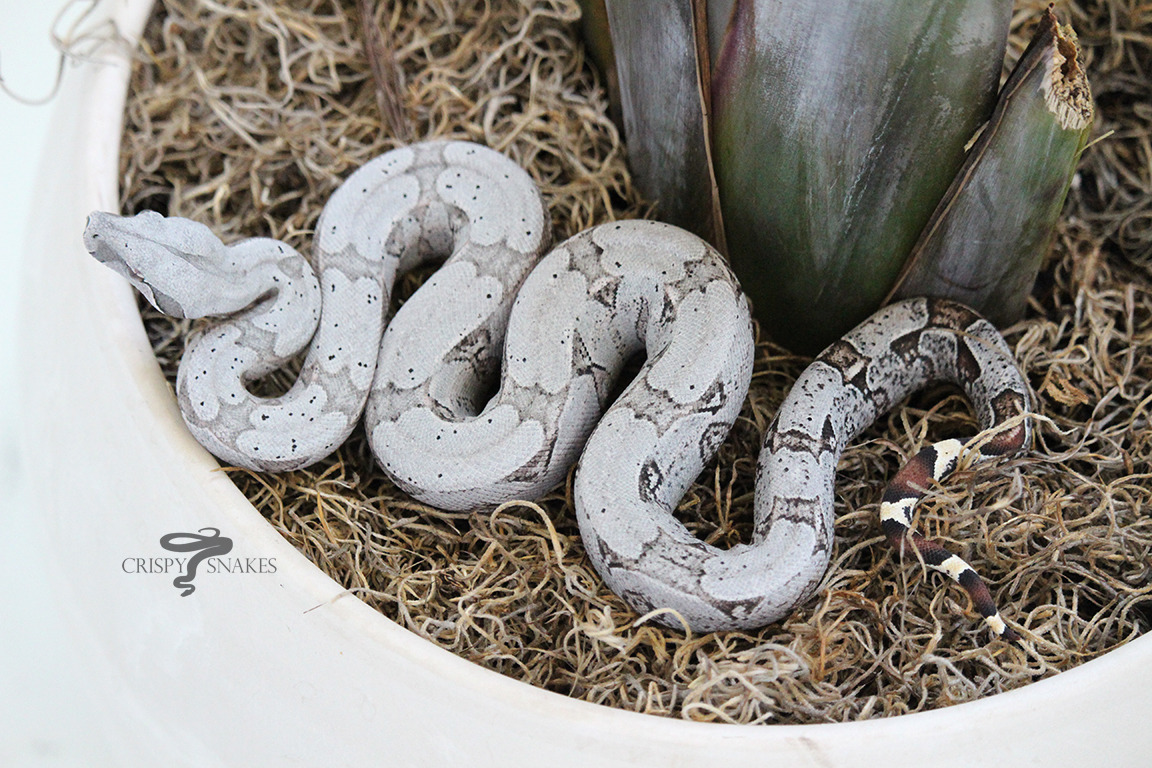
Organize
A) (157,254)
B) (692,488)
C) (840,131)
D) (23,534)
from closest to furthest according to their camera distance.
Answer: (840,131) < (157,254) < (692,488) < (23,534)

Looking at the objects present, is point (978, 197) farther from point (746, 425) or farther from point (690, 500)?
point (690, 500)

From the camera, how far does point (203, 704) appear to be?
67.8 inches

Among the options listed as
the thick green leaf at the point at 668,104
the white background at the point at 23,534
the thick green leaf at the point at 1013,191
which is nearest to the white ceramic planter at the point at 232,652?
the white background at the point at 23,534

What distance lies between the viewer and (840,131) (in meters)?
1.65

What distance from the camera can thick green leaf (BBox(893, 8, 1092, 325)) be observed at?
1.57 meters

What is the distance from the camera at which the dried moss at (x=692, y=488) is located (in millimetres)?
1703

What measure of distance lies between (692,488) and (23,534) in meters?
1.64

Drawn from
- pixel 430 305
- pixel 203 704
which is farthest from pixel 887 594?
pixel 203 704

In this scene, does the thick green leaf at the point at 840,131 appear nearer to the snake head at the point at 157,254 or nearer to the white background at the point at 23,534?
the snake head at the point at 157,254

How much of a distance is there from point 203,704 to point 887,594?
1.37m

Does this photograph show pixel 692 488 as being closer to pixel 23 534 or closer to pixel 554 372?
pixel 554 372

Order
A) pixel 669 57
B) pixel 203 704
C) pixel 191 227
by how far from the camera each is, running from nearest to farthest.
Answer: pixel 203 704
pixel 669 57
pixel 191 227

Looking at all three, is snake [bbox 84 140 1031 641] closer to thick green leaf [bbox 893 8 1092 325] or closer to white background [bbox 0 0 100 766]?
thick green leaf [bbox 893 8 1092 325]

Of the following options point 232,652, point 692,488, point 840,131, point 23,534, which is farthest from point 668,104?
point 23,534
